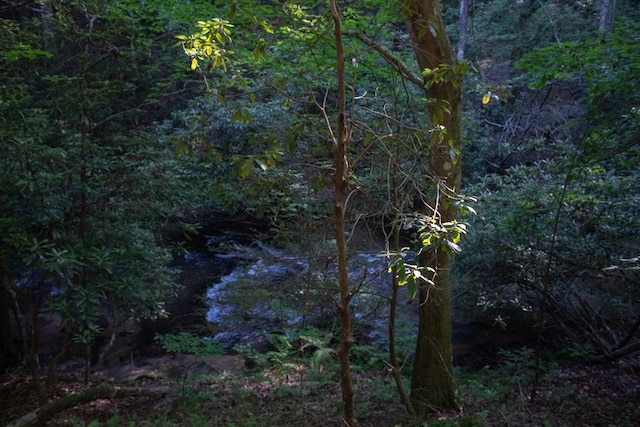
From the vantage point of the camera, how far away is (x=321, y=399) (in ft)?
21.3

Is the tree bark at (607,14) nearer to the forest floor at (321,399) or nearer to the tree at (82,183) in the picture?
the forest floor at (321,399)

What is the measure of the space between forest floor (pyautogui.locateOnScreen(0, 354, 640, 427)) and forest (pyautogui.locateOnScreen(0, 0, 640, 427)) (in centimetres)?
4

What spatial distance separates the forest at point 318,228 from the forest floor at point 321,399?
4cm

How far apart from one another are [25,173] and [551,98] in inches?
596

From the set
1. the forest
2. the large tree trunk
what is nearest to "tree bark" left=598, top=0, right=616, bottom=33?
the forest

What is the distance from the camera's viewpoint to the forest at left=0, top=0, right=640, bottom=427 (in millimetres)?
3988

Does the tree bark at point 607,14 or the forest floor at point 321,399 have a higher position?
the tree bark at point 607,14

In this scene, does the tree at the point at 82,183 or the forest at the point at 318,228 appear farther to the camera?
the tree at the point at 82,183

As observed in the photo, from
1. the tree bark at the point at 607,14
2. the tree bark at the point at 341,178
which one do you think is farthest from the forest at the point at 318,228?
the tree bark at the point at 607,14

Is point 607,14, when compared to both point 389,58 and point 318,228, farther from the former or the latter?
point 318,228

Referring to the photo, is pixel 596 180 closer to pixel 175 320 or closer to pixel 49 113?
pixel 49 113

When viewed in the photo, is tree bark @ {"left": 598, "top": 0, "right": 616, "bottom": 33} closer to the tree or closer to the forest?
the forest

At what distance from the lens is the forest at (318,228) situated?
13.1 feet

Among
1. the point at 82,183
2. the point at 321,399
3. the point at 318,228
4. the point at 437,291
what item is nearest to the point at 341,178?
the point at 318,228
